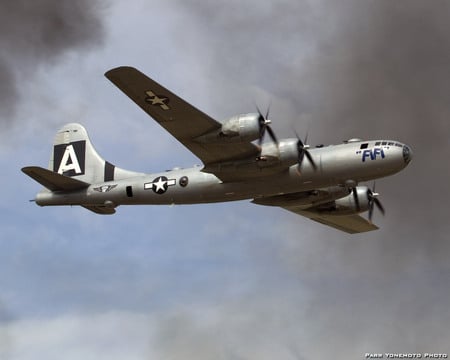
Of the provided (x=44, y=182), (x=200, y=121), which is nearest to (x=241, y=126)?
(x=200, y=121)

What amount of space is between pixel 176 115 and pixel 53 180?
9.79 m

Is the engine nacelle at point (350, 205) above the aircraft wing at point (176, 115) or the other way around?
the other way around

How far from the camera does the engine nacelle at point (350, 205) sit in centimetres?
5681

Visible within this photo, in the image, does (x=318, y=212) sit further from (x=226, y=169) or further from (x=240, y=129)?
(x=240, y=129)

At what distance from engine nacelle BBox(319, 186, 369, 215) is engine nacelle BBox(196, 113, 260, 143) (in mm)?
13200

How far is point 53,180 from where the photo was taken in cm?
5181

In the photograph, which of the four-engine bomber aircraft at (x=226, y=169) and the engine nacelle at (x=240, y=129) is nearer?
the engine nacelle at (x=240, y=129)

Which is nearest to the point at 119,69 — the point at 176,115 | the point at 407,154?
the point at 176,115

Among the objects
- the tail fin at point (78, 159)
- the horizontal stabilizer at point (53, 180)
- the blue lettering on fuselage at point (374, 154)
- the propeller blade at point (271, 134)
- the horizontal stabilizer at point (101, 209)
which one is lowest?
the horizontal stabilizer at point (101, 209)

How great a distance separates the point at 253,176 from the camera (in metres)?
48.7

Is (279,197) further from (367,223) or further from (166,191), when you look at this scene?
(367,223)

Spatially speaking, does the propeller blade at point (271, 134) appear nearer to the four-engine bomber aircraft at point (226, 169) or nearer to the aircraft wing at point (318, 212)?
the four-engine bomber aircraft at point (226, 169)

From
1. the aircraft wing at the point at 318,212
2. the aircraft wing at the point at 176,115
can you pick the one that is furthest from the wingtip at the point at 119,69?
the aircraft wing at the point at 318,212

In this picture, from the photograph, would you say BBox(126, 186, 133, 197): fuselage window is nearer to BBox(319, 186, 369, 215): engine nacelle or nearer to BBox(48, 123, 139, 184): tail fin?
BBox(48, 123, 139, 184): tail fin
